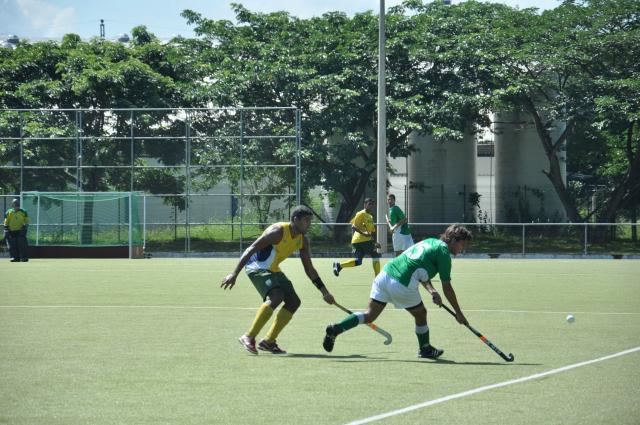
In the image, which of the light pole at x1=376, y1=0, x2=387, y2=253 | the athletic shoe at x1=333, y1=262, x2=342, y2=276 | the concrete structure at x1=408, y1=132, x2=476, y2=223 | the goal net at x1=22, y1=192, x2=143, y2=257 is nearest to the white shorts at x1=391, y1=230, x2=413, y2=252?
the athletic shoe at x1=333, y1=262, x2=342, y2=276

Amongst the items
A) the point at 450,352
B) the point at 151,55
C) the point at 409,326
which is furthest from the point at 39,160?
the point at 450,352

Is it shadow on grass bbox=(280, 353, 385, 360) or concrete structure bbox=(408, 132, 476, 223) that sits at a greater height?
concrete structure bbox=(408, 132, 476, 223)

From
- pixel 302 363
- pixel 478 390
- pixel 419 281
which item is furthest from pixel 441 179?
pixel 478 390

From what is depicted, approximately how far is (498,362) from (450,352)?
96 cm

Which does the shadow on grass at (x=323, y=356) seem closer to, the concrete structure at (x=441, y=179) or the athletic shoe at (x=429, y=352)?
the athletic shoe at (x=429, y=352)

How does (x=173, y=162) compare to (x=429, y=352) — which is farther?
(x=173, y=162)

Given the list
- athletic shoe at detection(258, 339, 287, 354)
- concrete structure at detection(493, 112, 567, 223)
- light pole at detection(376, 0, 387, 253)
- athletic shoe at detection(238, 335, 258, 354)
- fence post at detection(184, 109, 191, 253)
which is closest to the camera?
A: athletic shoe at detection(238, 335, 258, 354)

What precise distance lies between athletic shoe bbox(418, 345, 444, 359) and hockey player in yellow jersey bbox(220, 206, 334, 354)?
113cm

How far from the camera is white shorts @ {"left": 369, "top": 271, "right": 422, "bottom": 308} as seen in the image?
35.0 ft

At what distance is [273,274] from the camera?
11.4 metres

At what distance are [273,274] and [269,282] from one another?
0.14 meters

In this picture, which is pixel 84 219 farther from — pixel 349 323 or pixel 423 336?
pixel 423 336

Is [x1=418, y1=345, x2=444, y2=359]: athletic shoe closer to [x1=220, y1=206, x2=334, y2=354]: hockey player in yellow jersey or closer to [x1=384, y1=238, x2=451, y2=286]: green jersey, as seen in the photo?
[x1=384, y1=238, x2=451, y2=286]: green jersey

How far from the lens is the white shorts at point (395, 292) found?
1068 centimetres
